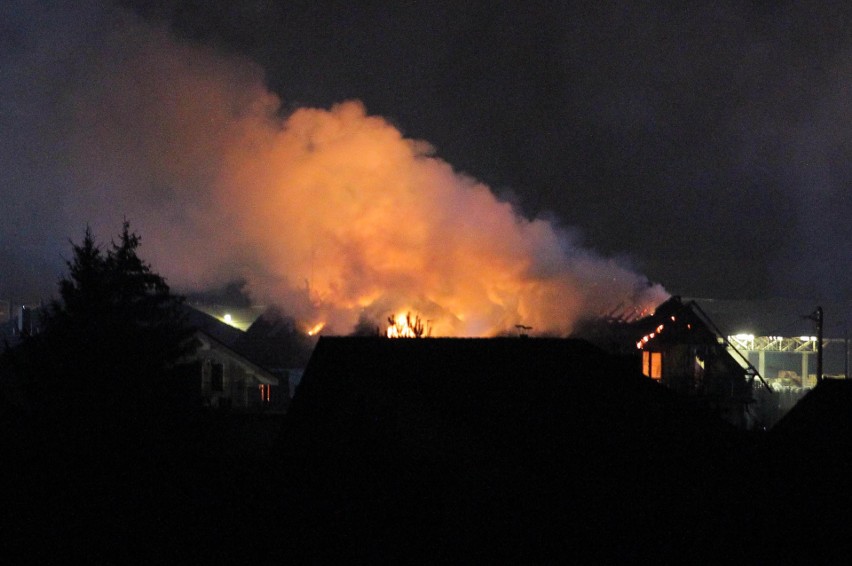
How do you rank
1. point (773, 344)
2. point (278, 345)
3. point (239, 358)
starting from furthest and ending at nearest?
point (773, 344)
point (278, 345)
point (239, 358)

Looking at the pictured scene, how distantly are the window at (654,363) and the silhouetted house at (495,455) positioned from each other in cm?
2029

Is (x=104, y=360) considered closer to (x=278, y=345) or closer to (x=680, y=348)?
(x=680, y=348)

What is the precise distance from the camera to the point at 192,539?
10.8 meters

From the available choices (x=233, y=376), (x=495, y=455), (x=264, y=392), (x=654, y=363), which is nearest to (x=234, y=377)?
(x=233, y=376)

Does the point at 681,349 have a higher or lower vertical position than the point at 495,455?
higher

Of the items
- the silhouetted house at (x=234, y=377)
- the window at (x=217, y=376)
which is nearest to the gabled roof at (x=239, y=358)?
the silhouetted house at (x=234, y=377)

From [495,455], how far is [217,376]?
2219 cm

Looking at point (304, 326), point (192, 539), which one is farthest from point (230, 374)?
point (192, 539)

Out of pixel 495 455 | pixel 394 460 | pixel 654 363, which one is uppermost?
pixel 654 363

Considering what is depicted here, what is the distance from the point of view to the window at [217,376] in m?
32.7

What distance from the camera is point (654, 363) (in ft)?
123

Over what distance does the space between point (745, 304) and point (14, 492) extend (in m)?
63.6

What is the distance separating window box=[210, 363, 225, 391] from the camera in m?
32.7

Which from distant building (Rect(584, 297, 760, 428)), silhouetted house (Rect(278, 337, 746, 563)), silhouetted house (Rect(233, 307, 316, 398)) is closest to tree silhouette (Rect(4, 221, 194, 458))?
silhouetted house (Rect(278, 337, 746, 563))
